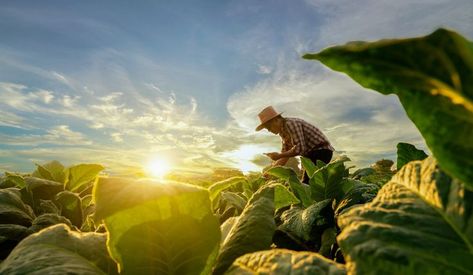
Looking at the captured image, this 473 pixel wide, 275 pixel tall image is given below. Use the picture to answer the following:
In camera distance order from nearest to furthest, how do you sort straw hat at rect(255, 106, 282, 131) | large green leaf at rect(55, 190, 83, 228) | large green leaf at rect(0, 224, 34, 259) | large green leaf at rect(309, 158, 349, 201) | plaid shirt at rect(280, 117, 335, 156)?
large green leaf at rect(0, 224, 34, 259)
large green leaf at rect(309, 158, 349, 201)
large green leaf at rect(55, 190, 83, 228)
plaid shirt at rect(280, 117, 335, 156)
straw hat at rect(255, 106, 282, 131)

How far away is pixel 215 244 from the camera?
1105mm

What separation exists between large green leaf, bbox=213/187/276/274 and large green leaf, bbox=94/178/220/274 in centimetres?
9

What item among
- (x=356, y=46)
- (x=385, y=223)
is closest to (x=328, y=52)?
(x=356, y=46)

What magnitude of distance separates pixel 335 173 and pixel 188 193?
1829 mm

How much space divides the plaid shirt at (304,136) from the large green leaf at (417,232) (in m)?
7.80

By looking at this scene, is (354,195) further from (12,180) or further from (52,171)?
(52,171)

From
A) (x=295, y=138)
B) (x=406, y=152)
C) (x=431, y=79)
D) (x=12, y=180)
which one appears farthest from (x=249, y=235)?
(x=295, y=138)

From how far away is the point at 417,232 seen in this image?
0.79m

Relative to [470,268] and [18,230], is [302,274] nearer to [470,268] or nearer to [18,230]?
[470,268]

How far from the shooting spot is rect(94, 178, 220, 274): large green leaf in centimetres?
93

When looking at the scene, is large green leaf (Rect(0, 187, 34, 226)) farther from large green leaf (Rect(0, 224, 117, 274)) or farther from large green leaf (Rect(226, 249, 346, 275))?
large green leaf (Rect(226, 249, 346, 275))

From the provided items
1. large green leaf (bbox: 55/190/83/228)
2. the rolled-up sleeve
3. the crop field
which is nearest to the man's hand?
the rolled-up sleeve

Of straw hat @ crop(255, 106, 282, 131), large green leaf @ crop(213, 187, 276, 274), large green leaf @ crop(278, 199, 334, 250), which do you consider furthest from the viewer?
straw hat @ crop(255, 106, 282, 131)

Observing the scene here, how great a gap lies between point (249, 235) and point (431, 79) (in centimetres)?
73
